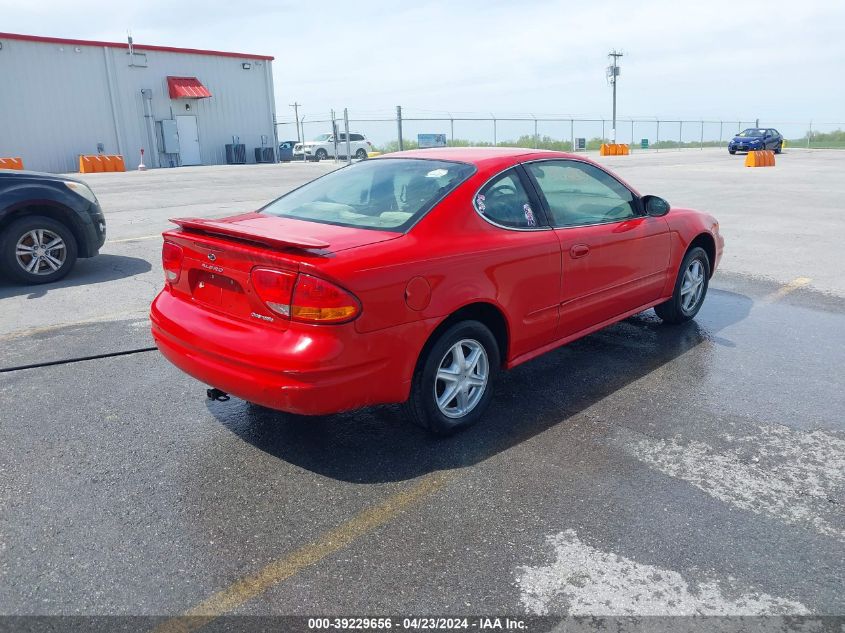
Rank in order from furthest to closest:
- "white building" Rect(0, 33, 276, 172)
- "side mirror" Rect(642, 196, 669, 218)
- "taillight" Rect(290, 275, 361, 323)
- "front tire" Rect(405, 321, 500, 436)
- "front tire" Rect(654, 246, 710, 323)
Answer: "white building" Rect(0, 33, 276, 172)
"front tire" Rect(654, 246, 710, 323)
"side mirror" Rect(642, 196, 669, 218)
"front tire" Rect(405, 321, 500, 436)
"taillight" Rect(290, 275, 361, 323)

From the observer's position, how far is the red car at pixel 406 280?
10.4 ft

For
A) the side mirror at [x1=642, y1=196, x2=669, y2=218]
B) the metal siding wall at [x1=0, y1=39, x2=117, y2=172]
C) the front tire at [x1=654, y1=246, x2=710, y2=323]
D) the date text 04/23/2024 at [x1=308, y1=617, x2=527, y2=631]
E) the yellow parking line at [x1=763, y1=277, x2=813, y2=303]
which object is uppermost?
the metal siding wall at [x1=0, y1=39, x2=117, y2=172]

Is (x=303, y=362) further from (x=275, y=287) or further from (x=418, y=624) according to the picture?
(x=418, y=624)

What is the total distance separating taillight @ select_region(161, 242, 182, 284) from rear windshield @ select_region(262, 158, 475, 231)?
2.05ft

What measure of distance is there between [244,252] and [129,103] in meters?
33.8

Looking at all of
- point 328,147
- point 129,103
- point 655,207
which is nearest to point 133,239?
point 655,207

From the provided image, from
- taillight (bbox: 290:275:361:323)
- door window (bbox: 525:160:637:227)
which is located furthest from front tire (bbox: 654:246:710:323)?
taillight (bbox: 290:275:361:323)

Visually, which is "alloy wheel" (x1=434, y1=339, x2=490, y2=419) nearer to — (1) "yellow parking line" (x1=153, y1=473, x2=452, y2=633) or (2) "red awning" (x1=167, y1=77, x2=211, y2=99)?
(1) "yellow parking line" (x1=153, y1=473, x2=452, y2=633)

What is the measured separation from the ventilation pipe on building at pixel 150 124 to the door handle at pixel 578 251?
3330 centimetres

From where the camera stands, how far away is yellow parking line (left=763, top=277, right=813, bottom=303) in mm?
6809

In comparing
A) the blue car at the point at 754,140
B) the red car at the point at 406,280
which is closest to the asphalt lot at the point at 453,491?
the red car at the point at 406,280

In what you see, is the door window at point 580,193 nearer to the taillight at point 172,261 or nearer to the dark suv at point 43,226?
the taillight at point 172,261

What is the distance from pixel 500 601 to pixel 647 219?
337cm

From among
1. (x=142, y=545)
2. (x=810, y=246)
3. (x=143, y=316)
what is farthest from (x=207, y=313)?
(x=810, y=246)
